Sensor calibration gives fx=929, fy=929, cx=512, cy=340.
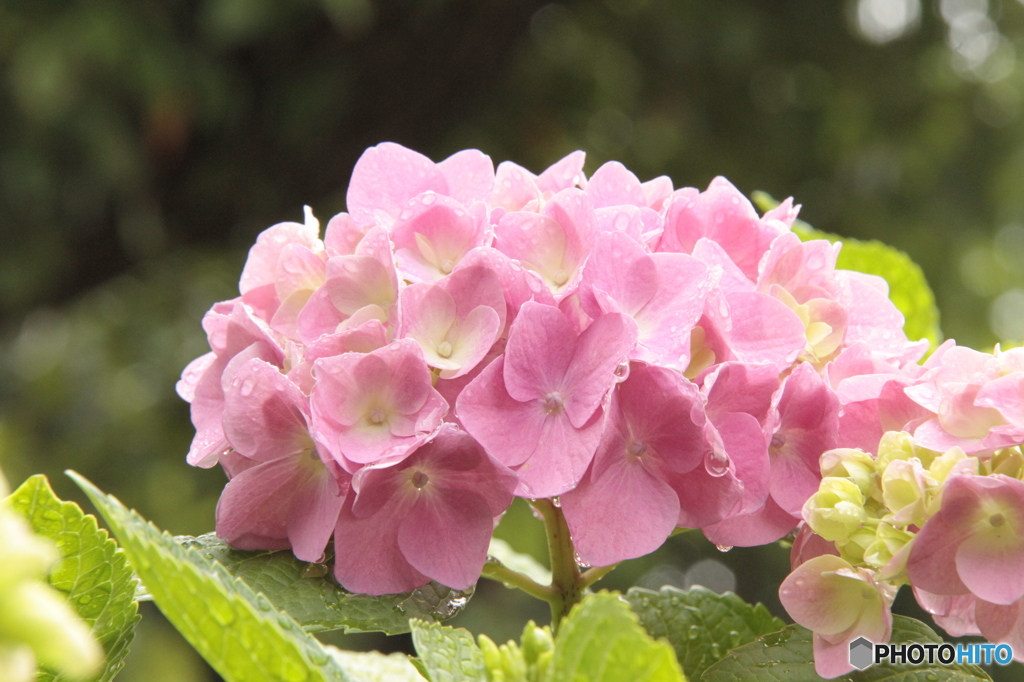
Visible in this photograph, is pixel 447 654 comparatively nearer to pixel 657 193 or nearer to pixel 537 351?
pixel 537 351

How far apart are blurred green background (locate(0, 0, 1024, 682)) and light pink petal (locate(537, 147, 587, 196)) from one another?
1426 millimetres

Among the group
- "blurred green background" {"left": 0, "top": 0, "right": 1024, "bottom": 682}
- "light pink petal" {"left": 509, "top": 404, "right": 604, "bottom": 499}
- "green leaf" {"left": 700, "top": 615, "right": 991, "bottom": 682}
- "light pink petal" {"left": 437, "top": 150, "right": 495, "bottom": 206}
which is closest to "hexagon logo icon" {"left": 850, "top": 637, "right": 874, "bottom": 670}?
"green leaf" {"left": 700, "top": 615, "right": 991, "bottom": 682}

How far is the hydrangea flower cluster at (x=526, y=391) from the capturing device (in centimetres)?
31

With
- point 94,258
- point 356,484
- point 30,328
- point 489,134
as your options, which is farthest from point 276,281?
point 30,328

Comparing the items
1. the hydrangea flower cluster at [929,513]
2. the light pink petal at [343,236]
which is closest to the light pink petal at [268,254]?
the light pink petal at [343,236]

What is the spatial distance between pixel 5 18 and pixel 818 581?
5.82 ft

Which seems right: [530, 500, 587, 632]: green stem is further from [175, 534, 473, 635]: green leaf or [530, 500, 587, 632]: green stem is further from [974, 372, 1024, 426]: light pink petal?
[974, 372, 1024, 426]: light pink petal

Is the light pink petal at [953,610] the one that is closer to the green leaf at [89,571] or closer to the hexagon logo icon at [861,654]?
the hexagon logo icon at [861,654]

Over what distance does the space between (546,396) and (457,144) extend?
1716mm

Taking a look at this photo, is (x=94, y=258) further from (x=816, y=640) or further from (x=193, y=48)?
(x=816, y=640)

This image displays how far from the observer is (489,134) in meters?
2.06

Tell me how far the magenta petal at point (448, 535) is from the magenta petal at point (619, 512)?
0.03m

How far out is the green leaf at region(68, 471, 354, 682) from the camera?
0.23m

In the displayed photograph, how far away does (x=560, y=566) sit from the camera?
37cm
